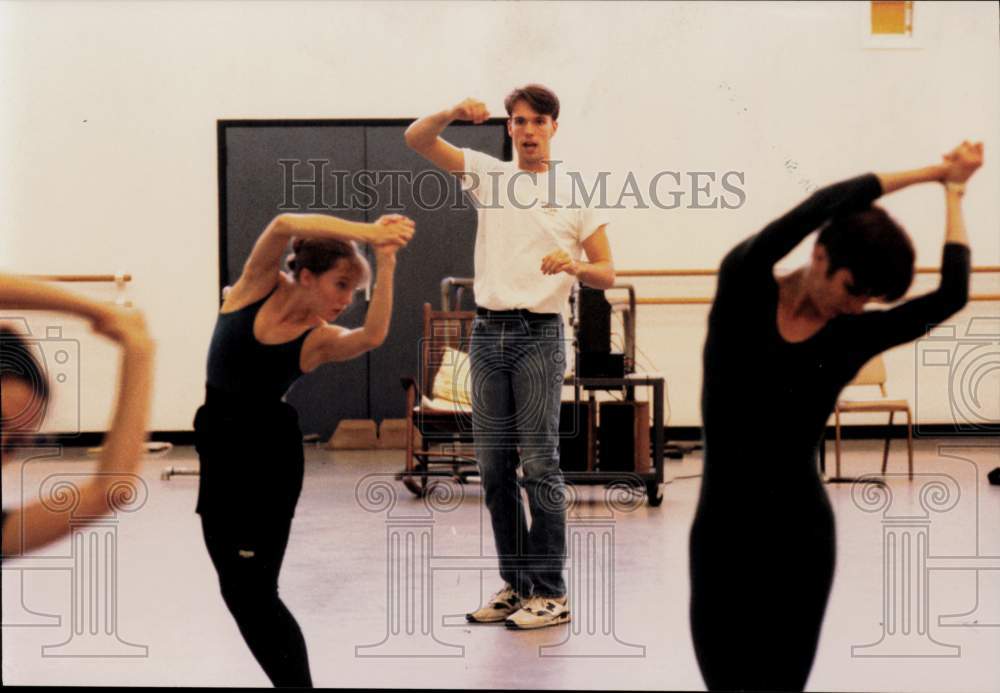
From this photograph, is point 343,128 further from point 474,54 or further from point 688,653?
point 688,653

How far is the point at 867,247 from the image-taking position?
2188 mm

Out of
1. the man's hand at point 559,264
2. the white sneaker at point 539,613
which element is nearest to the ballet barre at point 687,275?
the man's hand at point 559,264

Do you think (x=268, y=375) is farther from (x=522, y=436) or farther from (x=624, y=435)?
(x=624, y=435)

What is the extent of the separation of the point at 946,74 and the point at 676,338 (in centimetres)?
134

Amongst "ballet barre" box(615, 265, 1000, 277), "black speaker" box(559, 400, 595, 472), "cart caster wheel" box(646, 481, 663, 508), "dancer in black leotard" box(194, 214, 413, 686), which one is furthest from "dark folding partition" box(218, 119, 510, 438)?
"cart caster wheel" box(646, 481, 663, 508)

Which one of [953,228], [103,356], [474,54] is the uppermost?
[474,54]

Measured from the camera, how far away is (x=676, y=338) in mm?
4242

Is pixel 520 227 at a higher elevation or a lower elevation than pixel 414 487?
higher

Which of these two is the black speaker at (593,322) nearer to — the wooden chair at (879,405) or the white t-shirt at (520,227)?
the wooden chair at (879,405)

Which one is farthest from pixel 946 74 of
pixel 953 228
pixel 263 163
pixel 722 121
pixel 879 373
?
pixel 263 163

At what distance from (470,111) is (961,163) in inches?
40.4

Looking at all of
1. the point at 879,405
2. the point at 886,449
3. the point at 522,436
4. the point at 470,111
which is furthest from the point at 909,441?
the point at 470,111

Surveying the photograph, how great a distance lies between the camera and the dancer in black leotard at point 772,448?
6.72 feet

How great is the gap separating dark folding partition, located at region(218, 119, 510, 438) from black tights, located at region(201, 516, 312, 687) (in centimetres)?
37
